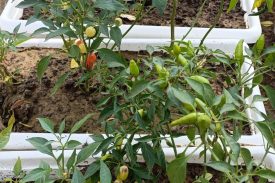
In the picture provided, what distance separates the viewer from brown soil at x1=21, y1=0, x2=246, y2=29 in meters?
1.86

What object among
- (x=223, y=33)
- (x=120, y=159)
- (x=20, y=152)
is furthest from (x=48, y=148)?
(x=223, y=33)

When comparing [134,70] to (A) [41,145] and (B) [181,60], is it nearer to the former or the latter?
(B) [181,60]

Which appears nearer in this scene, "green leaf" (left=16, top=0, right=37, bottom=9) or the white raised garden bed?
"green leaf" (left=16, top=0, right=37, bottom=9)

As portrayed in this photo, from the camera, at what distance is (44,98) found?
151 cm

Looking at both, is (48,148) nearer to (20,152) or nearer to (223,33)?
(20,152)

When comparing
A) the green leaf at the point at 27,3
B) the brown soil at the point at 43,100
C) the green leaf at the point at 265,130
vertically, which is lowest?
the brown soil at the point at 43,100

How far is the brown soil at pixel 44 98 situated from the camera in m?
1.43

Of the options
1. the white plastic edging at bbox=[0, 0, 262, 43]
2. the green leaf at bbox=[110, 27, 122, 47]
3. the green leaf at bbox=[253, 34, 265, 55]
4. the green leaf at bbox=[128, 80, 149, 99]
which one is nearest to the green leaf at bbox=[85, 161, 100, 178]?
the green leaf at bbox=[128, 80, 149, 99]

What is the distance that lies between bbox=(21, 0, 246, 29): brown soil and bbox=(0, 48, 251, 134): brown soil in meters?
0.28

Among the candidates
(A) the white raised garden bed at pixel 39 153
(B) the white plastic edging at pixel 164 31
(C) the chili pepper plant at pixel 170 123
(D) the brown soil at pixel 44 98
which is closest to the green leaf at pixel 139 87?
(C) the chili pepper plant at pixel 170 123

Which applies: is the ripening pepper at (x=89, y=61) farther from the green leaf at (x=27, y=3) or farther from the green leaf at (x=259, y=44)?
the green leaf at (x=259, y=44)

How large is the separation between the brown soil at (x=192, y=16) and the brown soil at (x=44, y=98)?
0.28 meters

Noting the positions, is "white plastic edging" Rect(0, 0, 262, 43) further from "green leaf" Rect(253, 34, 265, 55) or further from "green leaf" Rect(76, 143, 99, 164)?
"green leaf" Rect(76, 143, 99, 164)

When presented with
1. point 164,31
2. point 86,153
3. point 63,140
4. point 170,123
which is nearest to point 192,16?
point 164,31
